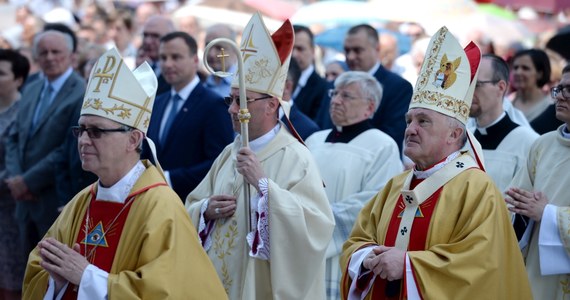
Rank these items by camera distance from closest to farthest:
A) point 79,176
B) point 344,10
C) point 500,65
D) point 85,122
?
point 85,122, point 500,65, point 79,176, point 344,10

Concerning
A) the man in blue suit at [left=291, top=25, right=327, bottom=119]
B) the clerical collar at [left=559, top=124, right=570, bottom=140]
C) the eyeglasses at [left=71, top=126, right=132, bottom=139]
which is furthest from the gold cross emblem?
the man in blue suit at [left=291, top=25, right=327, bottom=119]

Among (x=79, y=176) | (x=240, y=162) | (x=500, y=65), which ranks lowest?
(x=79, y=176)

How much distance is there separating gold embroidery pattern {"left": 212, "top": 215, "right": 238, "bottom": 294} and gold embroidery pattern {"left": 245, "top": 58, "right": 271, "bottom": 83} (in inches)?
36.7

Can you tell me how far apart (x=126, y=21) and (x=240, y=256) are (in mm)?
9417

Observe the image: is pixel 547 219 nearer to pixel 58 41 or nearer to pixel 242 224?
pixel 242 224

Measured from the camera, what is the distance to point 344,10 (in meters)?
15.3

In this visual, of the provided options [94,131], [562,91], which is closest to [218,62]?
[562,91]

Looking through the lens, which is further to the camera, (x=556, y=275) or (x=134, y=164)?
(x=556, y=275)

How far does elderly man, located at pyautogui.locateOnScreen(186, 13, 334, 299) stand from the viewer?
21.9 feet

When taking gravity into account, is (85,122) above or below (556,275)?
above

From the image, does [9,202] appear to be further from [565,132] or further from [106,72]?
[565,132]

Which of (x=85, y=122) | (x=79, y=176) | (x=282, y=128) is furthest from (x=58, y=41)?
(x=85, y=122)

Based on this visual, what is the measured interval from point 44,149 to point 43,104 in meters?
0.49

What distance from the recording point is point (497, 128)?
8023mm
